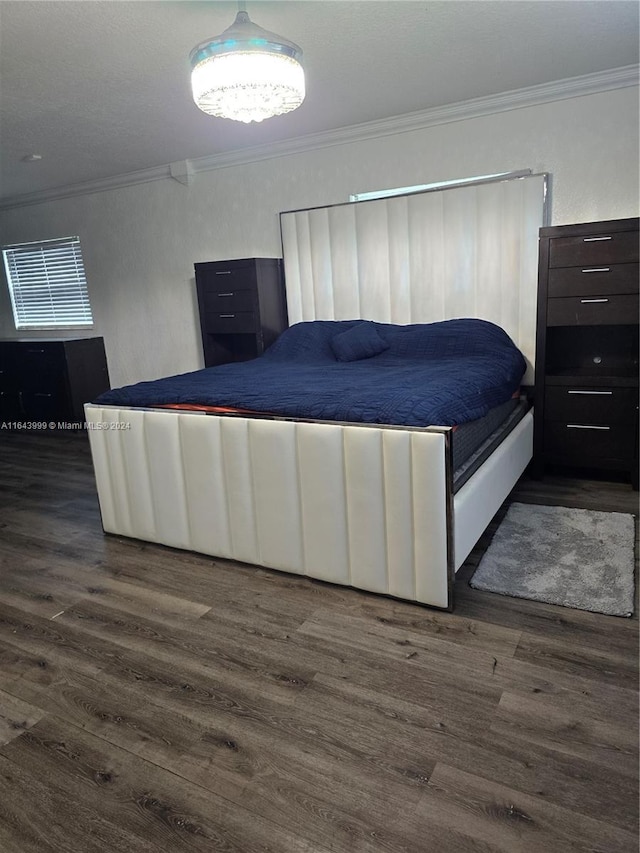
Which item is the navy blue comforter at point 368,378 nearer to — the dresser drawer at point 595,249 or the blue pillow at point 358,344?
the blue pillow at point 358,344

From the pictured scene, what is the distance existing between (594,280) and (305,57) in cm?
181

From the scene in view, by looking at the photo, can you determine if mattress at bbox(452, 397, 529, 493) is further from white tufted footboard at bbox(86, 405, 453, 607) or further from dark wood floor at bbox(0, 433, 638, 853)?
dark wood floor at bbox(0, 433, 638, 853)

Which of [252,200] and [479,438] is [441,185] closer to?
[252,200]

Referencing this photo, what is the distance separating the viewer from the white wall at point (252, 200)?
3.40 metres

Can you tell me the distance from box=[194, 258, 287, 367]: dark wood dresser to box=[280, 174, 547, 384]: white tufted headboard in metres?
0.13

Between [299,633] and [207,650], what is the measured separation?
320 mm

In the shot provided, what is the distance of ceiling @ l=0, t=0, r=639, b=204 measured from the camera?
2277mm

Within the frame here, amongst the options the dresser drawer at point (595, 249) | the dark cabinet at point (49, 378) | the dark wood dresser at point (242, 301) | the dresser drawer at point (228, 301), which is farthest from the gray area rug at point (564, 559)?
the dark cabinet at point (49, 378)

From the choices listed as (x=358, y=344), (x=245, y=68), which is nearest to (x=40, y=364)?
(x=358, y=344)

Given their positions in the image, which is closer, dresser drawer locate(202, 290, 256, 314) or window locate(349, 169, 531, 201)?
window locate(349, 169, 531, 201)

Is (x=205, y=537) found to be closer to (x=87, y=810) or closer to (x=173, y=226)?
(x=87, y=810)

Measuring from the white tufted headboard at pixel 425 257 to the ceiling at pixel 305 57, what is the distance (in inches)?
22.6

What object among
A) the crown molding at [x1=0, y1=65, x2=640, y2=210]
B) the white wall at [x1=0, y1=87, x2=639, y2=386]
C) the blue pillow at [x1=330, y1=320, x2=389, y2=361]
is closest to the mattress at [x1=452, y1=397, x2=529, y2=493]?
the blue pillow at [x1=330, y1=320, x2=389, y2=361]

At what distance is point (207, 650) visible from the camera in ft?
6.63
